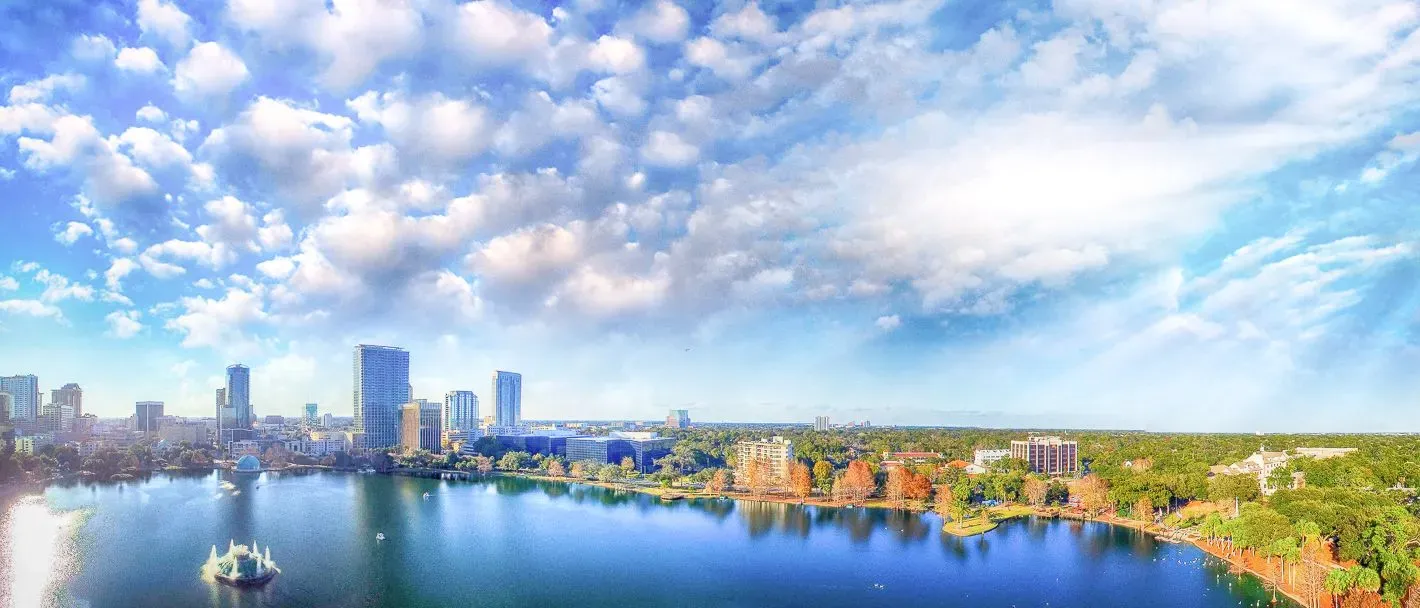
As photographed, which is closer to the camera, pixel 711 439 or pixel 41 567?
pixel 41 567

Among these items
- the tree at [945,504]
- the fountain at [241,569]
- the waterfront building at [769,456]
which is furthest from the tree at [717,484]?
the fountain at [241,569]

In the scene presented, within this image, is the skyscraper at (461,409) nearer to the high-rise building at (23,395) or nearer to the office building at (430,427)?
the office building at (430,427)

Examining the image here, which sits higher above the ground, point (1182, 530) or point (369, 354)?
point (369, 354)

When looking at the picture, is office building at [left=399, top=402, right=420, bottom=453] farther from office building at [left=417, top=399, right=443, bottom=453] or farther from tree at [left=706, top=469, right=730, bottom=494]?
tree at [left=706, top=469, right=730, bottom=494]

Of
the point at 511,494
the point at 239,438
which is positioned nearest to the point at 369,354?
the point at 239,438

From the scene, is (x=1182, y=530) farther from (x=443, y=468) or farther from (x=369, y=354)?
(x=369, y=354)

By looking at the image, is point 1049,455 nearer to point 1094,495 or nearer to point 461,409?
point 1094,495

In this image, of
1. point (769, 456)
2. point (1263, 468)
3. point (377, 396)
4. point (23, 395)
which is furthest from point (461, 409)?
point (1263, 468)
